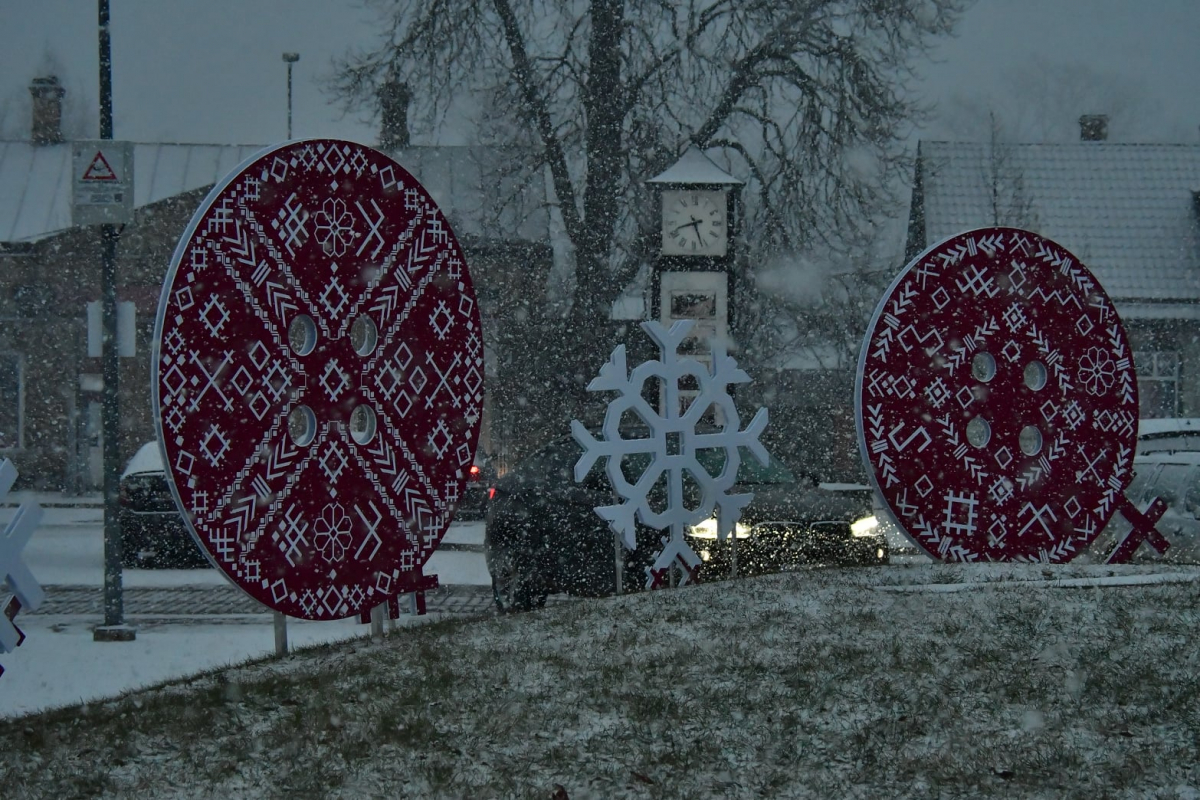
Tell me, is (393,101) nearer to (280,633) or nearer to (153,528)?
(153,528)

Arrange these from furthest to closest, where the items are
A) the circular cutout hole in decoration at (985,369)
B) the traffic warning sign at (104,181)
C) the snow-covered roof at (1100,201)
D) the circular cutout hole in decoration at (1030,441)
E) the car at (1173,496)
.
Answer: the snow-covered roof at (1100,201), the car at (1173,496), the traffic warning sign at (104,181), the circular cutout hole in decoration at (1030,441), the circular cutout hole in decoration at (985,369)

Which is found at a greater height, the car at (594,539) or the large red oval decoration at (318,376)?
the large red oval decoration at (318,376)

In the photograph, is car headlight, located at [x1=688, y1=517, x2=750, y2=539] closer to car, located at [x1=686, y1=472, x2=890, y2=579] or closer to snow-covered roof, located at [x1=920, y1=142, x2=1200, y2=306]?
car, located at [x1=686, y1=472, x2=890, y2=579]

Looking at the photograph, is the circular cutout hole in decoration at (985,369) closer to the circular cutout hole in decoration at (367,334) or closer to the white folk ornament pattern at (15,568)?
the circular cutout hole in decoration at (367,334)

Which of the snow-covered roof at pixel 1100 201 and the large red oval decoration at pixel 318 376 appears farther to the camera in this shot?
the snow-covered roof at pixel 1100 201

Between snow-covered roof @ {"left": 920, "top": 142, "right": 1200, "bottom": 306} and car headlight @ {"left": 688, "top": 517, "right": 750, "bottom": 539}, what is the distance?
60.1ft

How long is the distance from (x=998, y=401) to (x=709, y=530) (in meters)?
2.39

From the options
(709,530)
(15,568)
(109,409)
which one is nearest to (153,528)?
(109,409)

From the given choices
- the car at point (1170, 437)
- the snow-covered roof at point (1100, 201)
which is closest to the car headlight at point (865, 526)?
the car at point (1170, 437)

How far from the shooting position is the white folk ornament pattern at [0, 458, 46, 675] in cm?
562

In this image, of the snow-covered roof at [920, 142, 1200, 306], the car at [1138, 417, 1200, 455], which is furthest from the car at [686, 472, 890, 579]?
the snow-covered roof at [920, 142, 1200, 306]

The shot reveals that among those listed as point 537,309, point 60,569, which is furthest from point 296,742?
point 537,309

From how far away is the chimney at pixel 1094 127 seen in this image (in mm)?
33344

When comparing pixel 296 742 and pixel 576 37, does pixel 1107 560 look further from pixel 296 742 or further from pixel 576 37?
pixel 576 37
